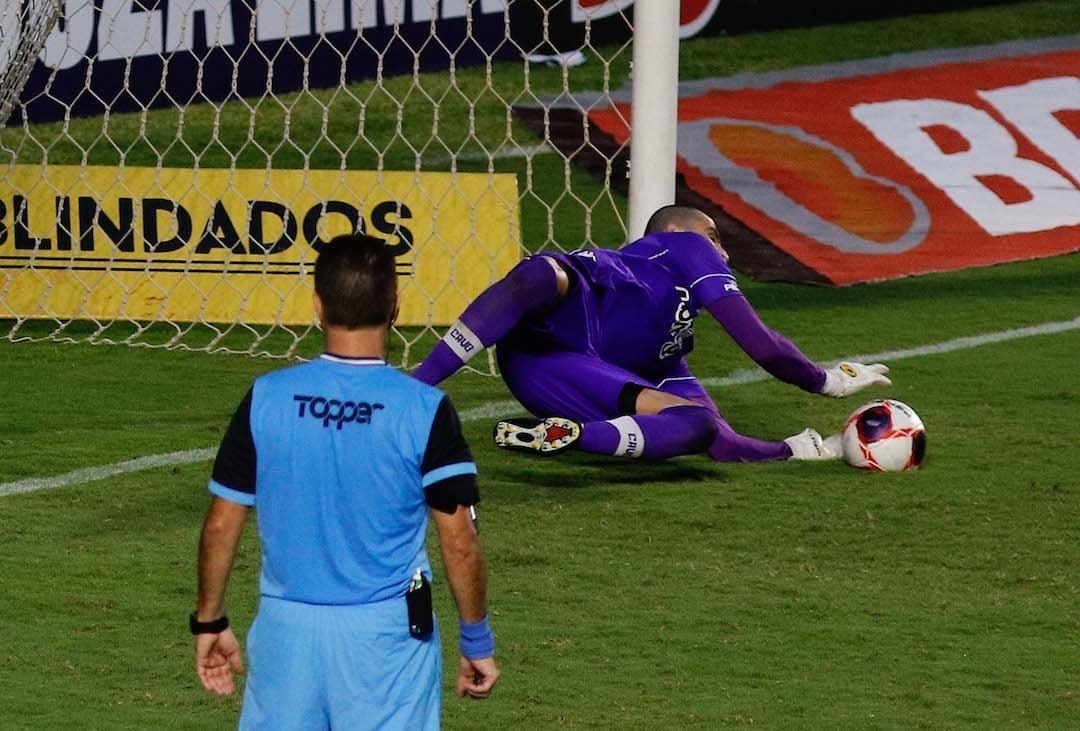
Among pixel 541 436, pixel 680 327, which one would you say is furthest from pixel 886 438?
pixel 541 436

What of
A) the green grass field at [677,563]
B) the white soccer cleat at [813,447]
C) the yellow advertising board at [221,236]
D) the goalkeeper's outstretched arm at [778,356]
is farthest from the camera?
the yellow advertising board at [221,236]

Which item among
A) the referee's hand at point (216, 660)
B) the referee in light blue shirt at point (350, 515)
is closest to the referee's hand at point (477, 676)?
the referee in light blue shirt at point (350, 515)

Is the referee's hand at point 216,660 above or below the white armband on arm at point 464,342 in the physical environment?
below

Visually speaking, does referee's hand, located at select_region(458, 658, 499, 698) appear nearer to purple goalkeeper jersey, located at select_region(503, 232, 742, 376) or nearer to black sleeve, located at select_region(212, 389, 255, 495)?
black sleeve, located at select_region(212, 389, 255, 495)

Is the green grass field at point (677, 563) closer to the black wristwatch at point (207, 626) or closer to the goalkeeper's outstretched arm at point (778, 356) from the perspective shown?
the goalkeeper's outstretched arm at point (778, 356)

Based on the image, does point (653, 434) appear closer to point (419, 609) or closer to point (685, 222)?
point (685, 222)

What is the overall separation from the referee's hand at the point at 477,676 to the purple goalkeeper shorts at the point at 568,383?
8.89ft

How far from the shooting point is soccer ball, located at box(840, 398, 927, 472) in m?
5.40

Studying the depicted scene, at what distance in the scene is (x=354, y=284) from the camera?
259cm

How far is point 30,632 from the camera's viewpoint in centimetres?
397

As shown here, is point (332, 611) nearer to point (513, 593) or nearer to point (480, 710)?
point (480, 710)

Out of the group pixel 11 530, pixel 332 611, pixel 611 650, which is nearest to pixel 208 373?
pixel 11 530

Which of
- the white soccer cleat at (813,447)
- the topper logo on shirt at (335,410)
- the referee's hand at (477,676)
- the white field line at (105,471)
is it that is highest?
the topper logo on shirt at (335,410)

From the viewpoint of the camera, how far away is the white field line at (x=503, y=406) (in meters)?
5.21
